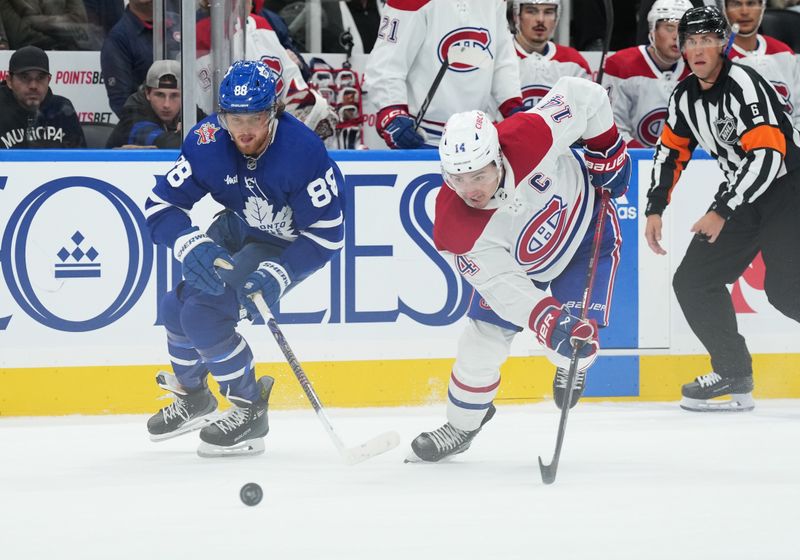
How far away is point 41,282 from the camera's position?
4.38 metres

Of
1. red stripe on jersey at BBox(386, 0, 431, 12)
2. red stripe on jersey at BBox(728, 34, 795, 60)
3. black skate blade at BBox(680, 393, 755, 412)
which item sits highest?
red stripe on jersey at BBox(386, 0, 431, 12)

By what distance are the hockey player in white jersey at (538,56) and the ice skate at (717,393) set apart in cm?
133

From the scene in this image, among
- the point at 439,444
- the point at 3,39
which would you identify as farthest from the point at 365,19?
the point at 439,444

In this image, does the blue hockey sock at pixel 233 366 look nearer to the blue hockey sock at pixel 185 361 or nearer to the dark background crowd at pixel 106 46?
the blue hockey sock at pixel 185 361

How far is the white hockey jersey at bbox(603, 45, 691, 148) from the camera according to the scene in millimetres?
5234

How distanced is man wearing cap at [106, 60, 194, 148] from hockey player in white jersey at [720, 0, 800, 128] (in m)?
2.14

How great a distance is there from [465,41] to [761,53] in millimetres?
1211

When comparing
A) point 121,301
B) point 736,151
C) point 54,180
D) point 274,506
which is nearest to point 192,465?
point 274,506

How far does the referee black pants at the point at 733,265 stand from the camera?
14.4ft

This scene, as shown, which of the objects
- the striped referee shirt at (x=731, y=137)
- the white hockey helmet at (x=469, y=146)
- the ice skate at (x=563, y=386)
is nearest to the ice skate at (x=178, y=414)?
the ice skate at (x=563, y=386)

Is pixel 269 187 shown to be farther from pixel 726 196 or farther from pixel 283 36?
pixel 283 36

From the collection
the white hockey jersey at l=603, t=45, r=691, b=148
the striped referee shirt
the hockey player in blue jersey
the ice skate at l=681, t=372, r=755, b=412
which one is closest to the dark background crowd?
the hockey player in blue jersey

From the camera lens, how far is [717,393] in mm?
4520

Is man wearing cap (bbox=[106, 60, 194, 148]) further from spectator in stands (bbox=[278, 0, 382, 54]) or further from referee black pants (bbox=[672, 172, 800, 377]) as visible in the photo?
referee black pants (bbox=[672, 172, 800, 377])
